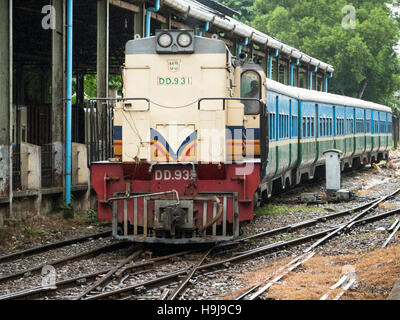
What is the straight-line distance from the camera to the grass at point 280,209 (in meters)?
15.3

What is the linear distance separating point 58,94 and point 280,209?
5917 mm

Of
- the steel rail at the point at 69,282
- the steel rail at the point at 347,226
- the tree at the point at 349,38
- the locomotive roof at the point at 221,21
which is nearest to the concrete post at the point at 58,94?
the locomotive roof at the point at 221,21

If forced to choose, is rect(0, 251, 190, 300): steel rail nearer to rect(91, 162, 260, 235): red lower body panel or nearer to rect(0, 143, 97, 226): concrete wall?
rect(91, 162, 260, 235): red lower body panel

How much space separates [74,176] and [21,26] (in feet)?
26.5

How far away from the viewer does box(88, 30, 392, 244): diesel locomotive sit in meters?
10.1

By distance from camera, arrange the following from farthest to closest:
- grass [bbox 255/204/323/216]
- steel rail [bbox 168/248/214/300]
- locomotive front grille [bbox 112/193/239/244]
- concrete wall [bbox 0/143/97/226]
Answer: grass [bbox 255/204/323/216] → concrete wall [bbox 0/143/97/226] → locomotive front grille [bbox 112/193/239/244] → steel rail [bbox 168/248/214/300]

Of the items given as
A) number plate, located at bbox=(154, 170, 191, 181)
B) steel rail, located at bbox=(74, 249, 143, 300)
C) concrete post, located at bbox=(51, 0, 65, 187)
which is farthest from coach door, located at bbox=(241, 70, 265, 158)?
concrete post, located at bbox=(51, 0, 65, 187)

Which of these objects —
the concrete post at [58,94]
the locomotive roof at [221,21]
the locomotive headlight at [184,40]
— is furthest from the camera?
the locomotive roof at [221,21]

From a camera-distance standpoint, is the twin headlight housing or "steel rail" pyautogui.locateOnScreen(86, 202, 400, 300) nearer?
"steel rail" pyautogui.locateOnScreen(86, 202, 400, 300)

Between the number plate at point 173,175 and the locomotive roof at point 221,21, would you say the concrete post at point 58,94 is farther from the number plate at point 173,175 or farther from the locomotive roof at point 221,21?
the number plate at point 173,175

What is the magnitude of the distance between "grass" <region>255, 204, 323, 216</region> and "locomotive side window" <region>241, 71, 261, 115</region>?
435 cm

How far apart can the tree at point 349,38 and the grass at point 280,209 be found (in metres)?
31.1

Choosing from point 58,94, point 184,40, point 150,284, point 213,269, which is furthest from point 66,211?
point 150,284
